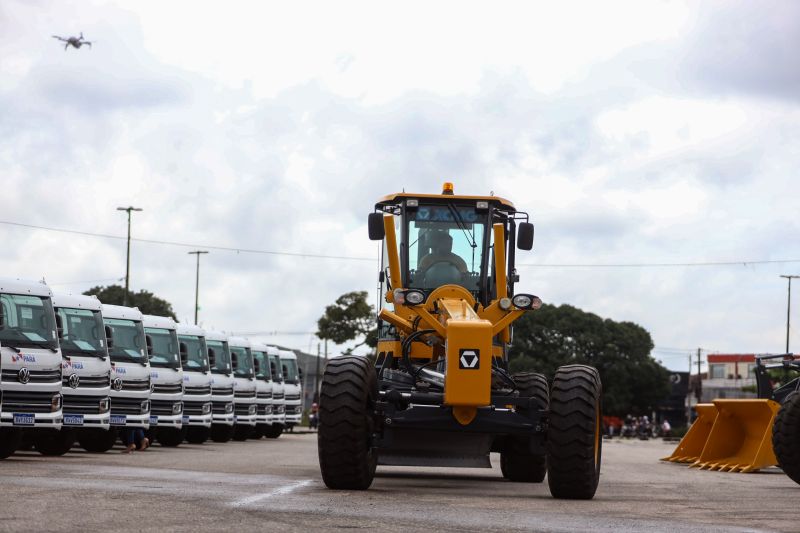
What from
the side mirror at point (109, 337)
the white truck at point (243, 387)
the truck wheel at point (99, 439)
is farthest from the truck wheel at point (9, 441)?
the white truck at point (243, 387)

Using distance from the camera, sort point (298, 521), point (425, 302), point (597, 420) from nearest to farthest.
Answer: point (298, 521), point (597, 420), point (425, 302)

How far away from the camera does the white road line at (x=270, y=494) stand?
12391 mm

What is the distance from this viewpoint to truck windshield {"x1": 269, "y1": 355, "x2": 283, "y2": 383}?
44.9m

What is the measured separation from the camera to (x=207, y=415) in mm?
33969

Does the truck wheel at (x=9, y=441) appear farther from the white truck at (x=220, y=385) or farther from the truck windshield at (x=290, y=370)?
the truck windshield at (x=290, y=370)

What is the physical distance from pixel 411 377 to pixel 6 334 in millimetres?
8353

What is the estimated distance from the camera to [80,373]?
24.7 metres

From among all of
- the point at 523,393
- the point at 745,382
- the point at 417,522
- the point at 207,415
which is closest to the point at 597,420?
Answer: the point at 523,393

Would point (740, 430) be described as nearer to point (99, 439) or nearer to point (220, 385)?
point (99, 439)

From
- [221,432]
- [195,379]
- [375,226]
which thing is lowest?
[221,432]

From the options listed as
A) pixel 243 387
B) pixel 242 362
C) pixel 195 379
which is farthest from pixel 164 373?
pixel 242 362

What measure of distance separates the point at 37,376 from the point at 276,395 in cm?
2246

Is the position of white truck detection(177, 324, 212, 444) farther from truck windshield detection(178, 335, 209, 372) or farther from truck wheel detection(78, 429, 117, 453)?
truck wheel detection(78, 429, 117, 453)

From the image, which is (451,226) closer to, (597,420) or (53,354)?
(597,420)
